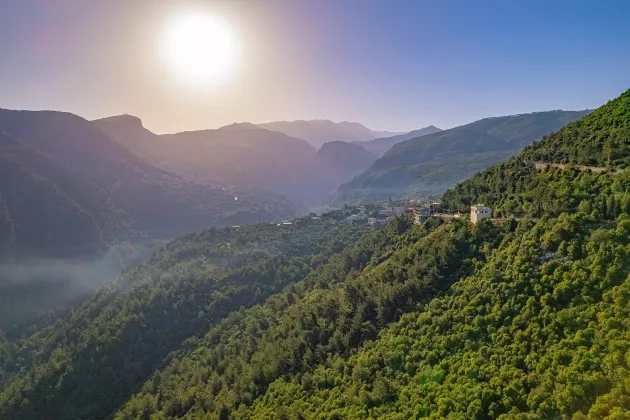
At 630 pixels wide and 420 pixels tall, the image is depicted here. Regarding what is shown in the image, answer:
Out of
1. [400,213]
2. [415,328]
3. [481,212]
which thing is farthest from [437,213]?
[400,213]

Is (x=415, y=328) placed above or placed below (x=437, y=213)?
below

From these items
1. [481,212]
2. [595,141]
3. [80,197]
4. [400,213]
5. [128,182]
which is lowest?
[400,213]

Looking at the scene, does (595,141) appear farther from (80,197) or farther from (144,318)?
(80,197)

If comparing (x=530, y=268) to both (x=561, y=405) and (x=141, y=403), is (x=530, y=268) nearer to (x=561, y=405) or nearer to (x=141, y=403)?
(x=561, y=405)

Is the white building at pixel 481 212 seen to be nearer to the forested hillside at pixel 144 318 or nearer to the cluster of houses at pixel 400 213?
the cluster of houses at pixel 400 213

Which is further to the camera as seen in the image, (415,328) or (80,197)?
(80,197)

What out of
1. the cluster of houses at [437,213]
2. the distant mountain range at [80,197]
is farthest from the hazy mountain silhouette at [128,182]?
the cluster of houses at [437,213]

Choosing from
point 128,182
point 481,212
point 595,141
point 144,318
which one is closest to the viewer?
point 481,212

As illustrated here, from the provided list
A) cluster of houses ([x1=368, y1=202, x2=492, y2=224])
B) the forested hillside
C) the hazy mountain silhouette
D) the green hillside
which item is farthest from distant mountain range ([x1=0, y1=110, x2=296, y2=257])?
the green hillside
